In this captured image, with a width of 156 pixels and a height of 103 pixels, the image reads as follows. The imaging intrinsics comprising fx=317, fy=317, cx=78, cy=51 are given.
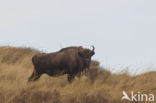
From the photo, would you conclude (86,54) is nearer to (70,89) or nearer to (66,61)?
(66,61)

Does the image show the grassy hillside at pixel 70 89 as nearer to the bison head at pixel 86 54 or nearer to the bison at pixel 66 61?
the bison at pixel 66 61

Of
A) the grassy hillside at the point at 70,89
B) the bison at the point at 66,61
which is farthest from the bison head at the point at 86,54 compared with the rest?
the grassy hillside at the point at 70,89

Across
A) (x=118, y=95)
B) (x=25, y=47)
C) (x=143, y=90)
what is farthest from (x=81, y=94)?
(x=25, y=47)

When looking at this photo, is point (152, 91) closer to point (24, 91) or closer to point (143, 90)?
point (143, 90)

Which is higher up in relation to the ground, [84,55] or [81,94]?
[84,55]

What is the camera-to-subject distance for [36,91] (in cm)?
732

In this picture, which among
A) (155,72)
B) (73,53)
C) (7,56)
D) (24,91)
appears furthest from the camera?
(7,56)

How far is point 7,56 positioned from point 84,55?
7.31 metres

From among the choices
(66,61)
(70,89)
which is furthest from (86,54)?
(70,89)

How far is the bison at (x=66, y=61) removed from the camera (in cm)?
943

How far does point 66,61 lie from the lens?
9.45 m

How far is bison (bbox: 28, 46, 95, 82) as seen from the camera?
943 cm

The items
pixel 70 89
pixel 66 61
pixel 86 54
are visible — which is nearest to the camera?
pixel 70 89

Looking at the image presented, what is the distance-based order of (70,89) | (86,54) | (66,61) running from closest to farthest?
(70,89) < (66,61) < (86,54)
